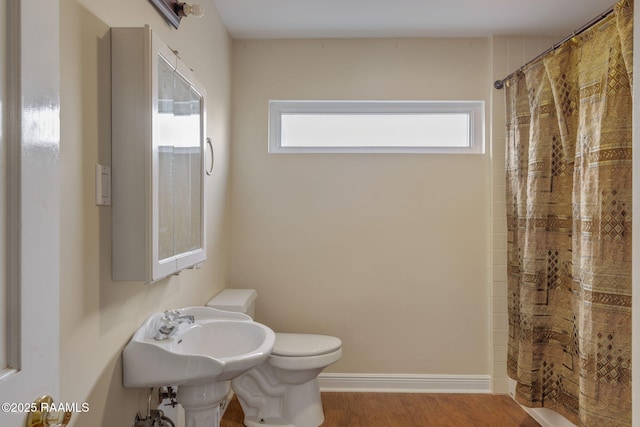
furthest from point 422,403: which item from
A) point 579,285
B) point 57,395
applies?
point 57,395

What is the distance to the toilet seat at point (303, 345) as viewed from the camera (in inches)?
88.5

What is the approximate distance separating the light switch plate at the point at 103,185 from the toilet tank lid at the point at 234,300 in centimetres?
Answer: 115

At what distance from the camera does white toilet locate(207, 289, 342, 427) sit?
7.48 ft

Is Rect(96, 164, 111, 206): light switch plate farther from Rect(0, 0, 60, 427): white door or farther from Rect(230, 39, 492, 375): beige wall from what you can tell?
Rect(230, 39, 492, 375): beige wall

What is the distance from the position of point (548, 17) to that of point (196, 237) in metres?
2.43

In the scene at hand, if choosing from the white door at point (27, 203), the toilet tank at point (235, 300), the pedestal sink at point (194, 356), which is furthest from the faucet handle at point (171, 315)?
the white door at point (27, 203)

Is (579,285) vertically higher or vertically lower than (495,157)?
lower

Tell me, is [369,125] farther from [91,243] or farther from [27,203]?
[27,203]

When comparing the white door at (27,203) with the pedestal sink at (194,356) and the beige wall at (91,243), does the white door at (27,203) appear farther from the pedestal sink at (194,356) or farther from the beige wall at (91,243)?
the pedestal sink at (194,356)

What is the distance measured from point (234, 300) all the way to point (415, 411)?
4.26 feet

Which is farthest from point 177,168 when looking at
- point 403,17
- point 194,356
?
point 403,17

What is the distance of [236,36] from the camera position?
111 inches

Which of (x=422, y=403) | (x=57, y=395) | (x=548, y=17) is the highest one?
(x=548, y=17)

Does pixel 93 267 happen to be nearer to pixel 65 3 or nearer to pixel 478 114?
pixel 65 3
